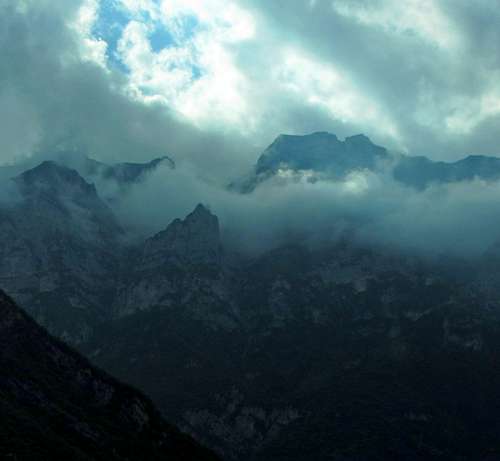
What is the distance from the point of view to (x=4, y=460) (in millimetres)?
174625

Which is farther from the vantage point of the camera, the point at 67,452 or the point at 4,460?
the point at 67,452

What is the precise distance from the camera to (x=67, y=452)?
199m

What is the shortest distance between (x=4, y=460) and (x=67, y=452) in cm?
2616
